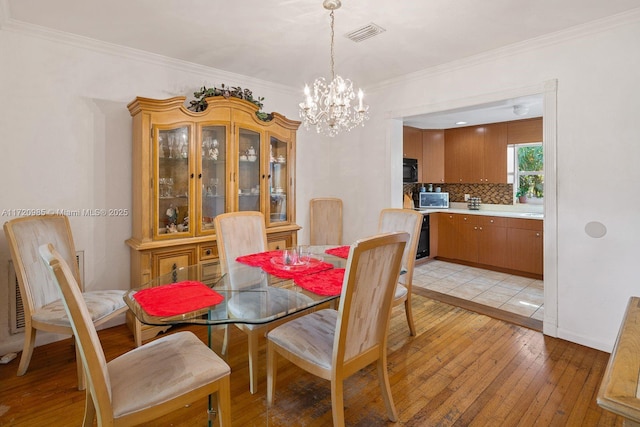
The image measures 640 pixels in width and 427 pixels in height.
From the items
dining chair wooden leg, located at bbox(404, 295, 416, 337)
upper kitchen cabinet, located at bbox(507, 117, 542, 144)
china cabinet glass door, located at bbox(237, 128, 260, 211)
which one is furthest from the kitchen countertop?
china cabinet glass door, located at bbox(237, 128, 260, 211)

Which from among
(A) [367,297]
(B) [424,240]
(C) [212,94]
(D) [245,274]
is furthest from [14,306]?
(B) [424,240]

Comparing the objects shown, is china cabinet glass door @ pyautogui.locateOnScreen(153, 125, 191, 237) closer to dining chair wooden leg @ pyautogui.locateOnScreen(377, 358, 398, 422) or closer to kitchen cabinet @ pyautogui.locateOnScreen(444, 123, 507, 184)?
dining chair wooden leg @ pyautogui.locateOnScreen(377, 358, 398, 422)

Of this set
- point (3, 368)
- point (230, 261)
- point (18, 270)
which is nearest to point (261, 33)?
point (230, 261)

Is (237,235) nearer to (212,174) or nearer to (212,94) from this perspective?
(212,174)

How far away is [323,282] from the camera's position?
194 cm

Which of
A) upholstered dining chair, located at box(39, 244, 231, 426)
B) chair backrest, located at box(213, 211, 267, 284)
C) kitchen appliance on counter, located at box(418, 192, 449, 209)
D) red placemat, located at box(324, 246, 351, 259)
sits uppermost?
kitchen appliance on counter, located at box(418, 192, 449, 209)

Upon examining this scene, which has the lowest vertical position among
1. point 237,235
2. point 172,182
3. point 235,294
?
point 235,294

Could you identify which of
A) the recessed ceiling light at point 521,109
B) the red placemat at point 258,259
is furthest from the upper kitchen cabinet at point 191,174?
the recessed ceiling light at point 521,109

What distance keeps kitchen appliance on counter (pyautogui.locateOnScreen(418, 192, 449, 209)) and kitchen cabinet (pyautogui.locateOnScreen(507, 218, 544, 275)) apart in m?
1.39

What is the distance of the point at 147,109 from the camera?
8.92 ft

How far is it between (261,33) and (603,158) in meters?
2.84

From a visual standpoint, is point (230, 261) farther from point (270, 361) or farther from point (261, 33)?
point (261, 33)

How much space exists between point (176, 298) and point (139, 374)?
1.23ft

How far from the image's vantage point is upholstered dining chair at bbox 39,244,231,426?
1.21m
